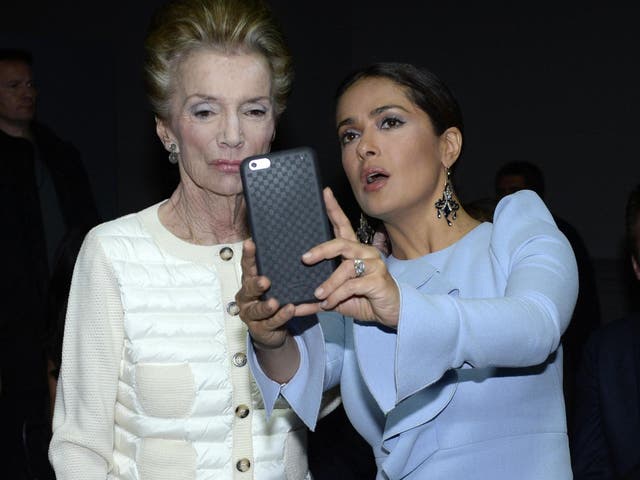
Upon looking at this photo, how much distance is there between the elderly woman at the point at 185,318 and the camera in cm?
183

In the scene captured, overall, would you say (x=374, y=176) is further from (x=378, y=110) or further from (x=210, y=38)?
(x=210, y=38)

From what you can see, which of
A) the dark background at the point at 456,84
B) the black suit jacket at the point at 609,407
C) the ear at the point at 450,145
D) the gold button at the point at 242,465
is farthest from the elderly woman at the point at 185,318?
the dark background at the point at 456,84

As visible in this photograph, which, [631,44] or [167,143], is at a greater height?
[631,44]

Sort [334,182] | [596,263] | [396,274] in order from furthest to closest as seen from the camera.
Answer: [596,263]
[334,182]
[396,274]

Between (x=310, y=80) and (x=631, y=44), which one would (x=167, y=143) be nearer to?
(x=310, y=80)

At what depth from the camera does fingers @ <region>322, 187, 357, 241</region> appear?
Result: 144 cm

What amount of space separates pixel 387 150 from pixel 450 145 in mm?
218

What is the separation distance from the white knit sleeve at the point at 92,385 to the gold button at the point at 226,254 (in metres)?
0.21

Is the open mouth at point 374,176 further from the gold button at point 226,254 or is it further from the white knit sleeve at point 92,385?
the white knit sleeve at point 92,385

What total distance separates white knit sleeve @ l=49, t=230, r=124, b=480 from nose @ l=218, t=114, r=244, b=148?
12.8 inches

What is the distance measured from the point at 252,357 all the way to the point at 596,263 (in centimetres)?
436

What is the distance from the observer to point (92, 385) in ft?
5.99

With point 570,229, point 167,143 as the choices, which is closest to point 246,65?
point 167,143

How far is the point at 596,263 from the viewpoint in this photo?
5.70 m
